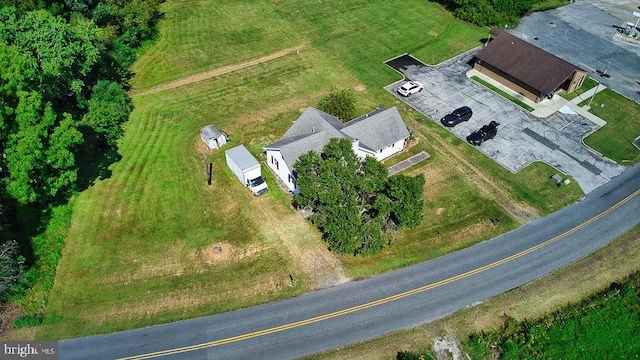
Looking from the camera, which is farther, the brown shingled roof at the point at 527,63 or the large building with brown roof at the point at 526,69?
the large building with brown roof at the point at 526,69

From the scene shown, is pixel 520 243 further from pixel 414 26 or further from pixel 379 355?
pixel 414 26

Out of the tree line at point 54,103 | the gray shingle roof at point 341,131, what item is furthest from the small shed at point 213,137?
the tree line at point 54,103

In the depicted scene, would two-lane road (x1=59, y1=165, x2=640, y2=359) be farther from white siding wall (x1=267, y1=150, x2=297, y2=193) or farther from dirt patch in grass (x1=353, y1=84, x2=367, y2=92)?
dirt patch in grass (x1=353, y1=84, x2=367, y2=92)

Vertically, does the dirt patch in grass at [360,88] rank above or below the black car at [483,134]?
above

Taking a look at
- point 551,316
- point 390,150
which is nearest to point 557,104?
point 390,150

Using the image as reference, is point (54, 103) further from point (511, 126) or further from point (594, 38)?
point (594, 38)

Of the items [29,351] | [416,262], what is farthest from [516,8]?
[29,351]

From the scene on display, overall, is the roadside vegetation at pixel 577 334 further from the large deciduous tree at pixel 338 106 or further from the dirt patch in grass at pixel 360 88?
the dirt patch in grass at pixel 360 88
